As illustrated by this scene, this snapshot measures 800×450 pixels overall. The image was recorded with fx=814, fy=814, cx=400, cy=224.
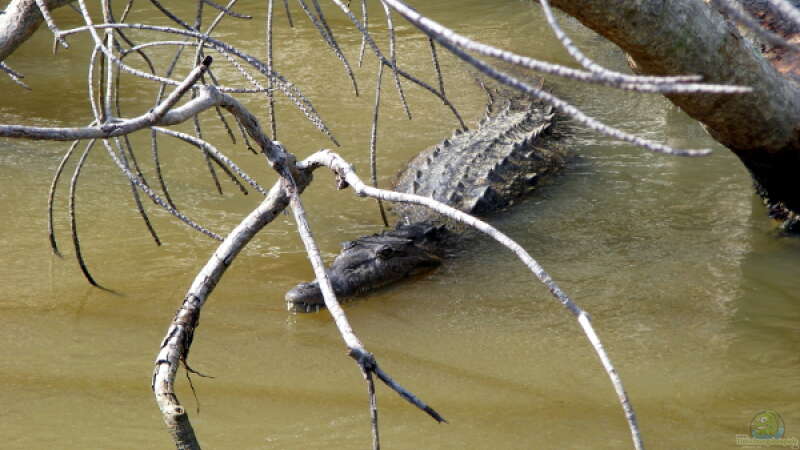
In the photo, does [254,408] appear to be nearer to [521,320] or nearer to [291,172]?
[521,320]

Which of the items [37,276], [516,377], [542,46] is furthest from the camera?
[542,46]

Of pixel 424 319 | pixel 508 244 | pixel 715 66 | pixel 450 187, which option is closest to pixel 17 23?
pixel 508 244

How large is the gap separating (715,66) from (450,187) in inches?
90.8

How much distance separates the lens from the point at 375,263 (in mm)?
4188

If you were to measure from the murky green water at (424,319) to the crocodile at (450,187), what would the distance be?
0.12m

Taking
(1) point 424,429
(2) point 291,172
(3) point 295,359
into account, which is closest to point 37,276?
(3) point 295,359

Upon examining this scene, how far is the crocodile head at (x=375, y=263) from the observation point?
3.79 metres

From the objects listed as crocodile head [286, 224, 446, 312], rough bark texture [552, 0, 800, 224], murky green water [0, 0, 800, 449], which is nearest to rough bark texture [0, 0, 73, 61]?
murky green water [0, 0, 800, 449]

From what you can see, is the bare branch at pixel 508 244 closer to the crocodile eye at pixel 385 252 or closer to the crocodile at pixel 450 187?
the crocodile at pixel 450 187

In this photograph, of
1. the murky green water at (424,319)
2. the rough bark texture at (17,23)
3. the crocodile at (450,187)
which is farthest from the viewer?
the crocodile at (450,187)

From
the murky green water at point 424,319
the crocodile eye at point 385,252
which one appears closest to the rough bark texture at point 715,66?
the murky green water at point 424,319

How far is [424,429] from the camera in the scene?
→ 286 cm

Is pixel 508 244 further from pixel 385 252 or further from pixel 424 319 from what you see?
pixel 385 252

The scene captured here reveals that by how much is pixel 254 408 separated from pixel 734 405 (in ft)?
5.77
